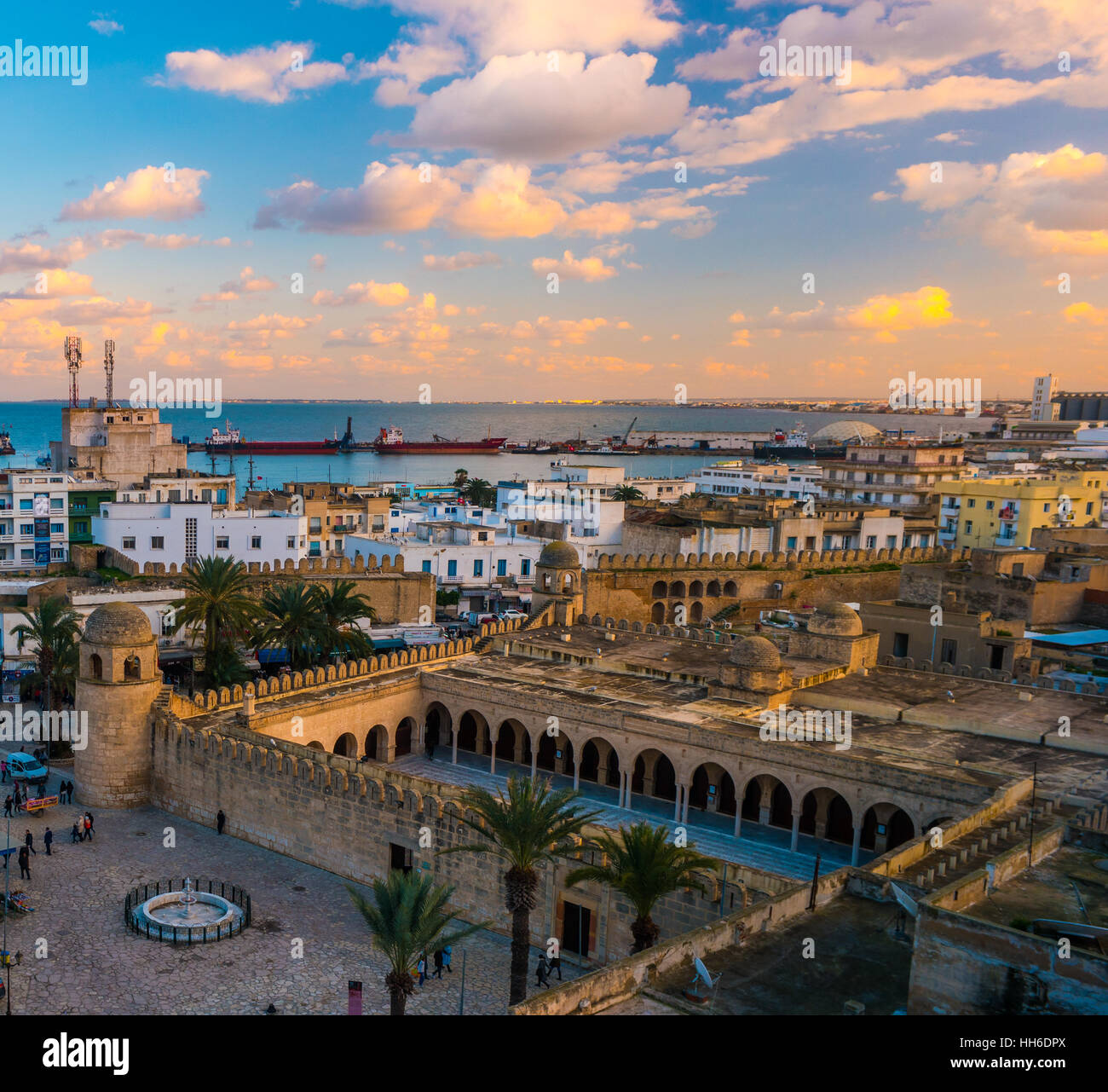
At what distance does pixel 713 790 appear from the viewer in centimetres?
2969

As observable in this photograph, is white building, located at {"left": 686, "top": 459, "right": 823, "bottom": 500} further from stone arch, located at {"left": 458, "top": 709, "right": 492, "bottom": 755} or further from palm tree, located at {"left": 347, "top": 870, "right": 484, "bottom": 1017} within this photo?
palm tree, located at {"left": 347, "top": 870, "right": 484, "bottom": 1017}

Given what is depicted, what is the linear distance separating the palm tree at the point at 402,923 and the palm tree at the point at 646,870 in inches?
116

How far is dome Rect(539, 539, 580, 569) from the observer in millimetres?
43156

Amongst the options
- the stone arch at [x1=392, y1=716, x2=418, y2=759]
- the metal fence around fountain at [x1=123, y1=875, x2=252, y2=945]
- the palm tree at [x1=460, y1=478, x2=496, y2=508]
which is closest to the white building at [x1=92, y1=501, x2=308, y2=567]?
the stone arch at [x1=392, y1=716, x2=418, y2=759]

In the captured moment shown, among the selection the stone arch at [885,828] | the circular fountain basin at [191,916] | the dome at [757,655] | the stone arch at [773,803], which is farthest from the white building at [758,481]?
the circular fountain basin at [191,916]

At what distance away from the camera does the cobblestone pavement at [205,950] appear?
63.0 feet

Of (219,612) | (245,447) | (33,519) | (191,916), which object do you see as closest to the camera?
(191,916)

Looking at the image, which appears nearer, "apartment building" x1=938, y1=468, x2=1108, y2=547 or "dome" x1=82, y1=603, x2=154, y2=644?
"dome" x1=82, y1=603, x2=154, y2=644

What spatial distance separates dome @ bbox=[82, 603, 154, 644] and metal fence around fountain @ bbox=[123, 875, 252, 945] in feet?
24.0

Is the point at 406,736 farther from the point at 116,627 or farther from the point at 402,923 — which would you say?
the point at 402,923

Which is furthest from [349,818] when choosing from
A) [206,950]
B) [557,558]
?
[557,558]

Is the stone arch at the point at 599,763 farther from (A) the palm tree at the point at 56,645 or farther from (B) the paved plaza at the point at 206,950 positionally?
(A) the palm tree at the point at 56,645

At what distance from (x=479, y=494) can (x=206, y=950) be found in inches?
3244
